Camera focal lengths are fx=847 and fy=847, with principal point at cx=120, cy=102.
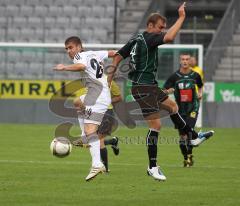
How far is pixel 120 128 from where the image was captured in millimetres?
26703

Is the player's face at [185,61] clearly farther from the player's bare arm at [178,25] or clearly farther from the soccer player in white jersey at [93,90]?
the player's bare arm at [178,25]

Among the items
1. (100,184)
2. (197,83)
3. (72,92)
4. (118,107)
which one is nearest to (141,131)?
(118,107)

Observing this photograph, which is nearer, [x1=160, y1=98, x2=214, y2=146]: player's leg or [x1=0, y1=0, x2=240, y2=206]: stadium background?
[x1=0, y1=0, x2=240, y2=206]: stadium background

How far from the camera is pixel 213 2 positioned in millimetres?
35875

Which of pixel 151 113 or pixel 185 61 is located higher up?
pixel 185 61

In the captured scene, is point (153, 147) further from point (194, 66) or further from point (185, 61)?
point (194, 66)

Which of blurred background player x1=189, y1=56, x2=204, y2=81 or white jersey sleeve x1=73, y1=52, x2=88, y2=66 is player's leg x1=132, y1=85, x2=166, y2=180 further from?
blurred background player x1=189, y1=56, x2=204, y2=81

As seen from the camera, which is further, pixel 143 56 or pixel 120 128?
pixel 120 128

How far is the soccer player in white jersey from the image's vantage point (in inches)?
456

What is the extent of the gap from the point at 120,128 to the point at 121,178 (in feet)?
47.9

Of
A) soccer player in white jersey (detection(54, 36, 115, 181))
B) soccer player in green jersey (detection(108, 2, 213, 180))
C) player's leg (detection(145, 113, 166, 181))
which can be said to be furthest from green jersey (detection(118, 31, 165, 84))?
player's leg (detection(145, 113, 166, 181))

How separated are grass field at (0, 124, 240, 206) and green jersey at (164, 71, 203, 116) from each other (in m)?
1.00

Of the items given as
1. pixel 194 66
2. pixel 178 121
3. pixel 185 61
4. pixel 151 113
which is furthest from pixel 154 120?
pixel 194 66

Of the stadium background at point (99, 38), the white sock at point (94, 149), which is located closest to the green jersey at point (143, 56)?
the white sock at point (94, 149)
